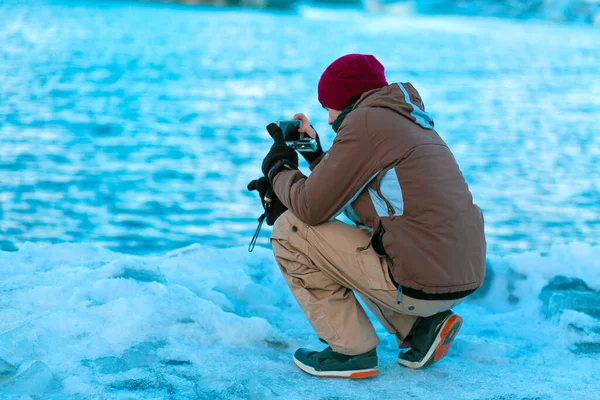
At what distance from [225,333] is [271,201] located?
810mm

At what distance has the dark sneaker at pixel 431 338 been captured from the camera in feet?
12.7

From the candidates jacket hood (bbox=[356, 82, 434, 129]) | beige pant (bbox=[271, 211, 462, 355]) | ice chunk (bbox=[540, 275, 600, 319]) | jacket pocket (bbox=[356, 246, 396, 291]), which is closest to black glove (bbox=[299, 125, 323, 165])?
beige pant (bbox=[271, 211, 462, 355])

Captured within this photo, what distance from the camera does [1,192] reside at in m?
12.2

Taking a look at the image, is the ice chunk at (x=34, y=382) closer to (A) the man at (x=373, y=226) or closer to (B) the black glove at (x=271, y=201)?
(A) the man at (x=373, y=226)

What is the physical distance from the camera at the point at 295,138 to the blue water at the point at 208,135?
19.4ft

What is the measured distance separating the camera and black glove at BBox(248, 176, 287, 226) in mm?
251

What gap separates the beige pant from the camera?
361 centimetres

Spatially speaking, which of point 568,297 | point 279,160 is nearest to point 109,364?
point 279,160

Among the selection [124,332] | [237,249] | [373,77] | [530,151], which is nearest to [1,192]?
[237,249]

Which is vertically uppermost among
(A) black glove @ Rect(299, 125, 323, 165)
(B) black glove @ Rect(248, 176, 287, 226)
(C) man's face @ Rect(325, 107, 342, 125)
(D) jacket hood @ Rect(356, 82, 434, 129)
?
(D) jacket hood @ Rect(356, 82, 434, 129)

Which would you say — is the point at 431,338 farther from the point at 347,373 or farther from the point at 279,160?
the point at 279,160

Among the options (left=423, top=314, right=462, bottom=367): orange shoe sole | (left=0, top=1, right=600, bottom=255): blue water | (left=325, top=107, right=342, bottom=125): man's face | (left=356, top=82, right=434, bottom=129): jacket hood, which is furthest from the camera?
(left=0, top=1, right=600, bottom=255): blue water

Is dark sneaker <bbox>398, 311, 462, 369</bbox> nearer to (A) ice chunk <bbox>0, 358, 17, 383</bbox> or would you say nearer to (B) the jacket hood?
(B) the jacket hood

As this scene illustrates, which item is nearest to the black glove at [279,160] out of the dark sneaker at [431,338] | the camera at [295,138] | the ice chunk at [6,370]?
the camera at [295,138]
